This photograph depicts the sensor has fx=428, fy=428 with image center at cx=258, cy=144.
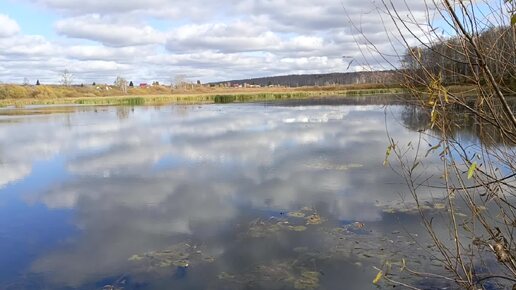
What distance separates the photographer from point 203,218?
6.00 meters

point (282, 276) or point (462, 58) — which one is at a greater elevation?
point (462, 58)

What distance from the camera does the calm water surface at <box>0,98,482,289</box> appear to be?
4332 millimetres

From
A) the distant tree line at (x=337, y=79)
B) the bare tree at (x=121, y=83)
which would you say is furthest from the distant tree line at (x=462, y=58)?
the bare tree at (x=121, y=83)

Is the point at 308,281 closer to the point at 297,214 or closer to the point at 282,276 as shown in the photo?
the point at 282,276

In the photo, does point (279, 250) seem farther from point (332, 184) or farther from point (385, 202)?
point (332, 184)

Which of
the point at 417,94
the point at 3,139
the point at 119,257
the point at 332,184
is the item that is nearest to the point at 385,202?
the point at 332,184

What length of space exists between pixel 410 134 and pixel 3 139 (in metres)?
13.6

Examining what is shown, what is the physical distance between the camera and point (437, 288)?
12.5 feet

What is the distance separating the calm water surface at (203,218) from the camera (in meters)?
4.33

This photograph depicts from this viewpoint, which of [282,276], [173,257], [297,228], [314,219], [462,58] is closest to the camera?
[462,58]

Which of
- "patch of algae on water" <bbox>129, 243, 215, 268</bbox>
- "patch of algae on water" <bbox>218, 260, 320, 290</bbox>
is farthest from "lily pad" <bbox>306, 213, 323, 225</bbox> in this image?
"patch of algae on water" <bbox>129, 243, 215, 268</bbox>

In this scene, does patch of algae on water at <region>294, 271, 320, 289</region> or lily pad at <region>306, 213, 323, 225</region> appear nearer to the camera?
patch of algae on water at <region>294, 271, 320, 289</region>

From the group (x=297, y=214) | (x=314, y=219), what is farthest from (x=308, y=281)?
(x=297, y=214)

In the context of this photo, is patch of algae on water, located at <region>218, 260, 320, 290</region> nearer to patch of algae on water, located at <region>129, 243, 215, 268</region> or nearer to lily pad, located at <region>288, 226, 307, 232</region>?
patch of algae on water, located at <region>129, 243, 215, 268</region>
